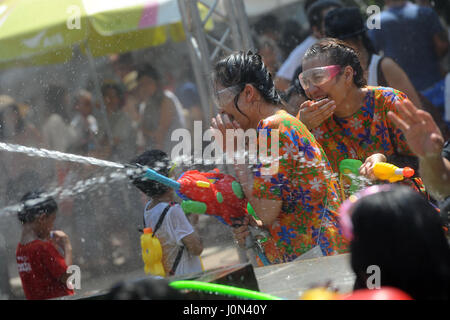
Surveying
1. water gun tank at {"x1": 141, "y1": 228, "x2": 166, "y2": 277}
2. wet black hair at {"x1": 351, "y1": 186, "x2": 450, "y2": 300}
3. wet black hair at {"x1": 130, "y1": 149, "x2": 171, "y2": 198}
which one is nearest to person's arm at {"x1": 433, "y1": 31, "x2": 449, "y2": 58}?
wet black hair at {"x1": 130, "y1": 149, "x2": 171, "y2": 198}

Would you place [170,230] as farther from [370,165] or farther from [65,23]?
[65,23]

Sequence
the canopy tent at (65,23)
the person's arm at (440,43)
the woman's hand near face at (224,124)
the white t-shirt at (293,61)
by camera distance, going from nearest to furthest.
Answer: the woman's hand near face at (224,124) < the white t-shirt at (293,61) < the person's arm at (440,43) < the canopy tent at (65,23)

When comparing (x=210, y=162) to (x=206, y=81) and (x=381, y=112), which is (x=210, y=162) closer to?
(x=206, y=81)

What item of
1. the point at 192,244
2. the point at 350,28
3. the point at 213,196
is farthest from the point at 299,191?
the point at 350,28

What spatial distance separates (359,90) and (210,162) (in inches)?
130

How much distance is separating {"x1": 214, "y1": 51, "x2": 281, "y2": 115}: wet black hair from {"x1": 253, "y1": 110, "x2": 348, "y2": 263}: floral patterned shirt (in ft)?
0.61

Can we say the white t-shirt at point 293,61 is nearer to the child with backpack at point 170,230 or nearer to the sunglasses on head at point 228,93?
the child with backpack at point 170,230

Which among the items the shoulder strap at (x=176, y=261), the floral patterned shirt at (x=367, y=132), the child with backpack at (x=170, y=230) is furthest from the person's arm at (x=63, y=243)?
the floral patterned shirt at (x=367, y=132)

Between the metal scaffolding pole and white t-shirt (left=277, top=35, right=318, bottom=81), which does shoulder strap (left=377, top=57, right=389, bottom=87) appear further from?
the metal scaffolding pole

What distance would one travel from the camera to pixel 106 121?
8.45 m

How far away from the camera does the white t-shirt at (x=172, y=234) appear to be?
3.86 metres

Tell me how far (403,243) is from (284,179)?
1115 millimetres

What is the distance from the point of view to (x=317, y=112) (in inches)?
120
